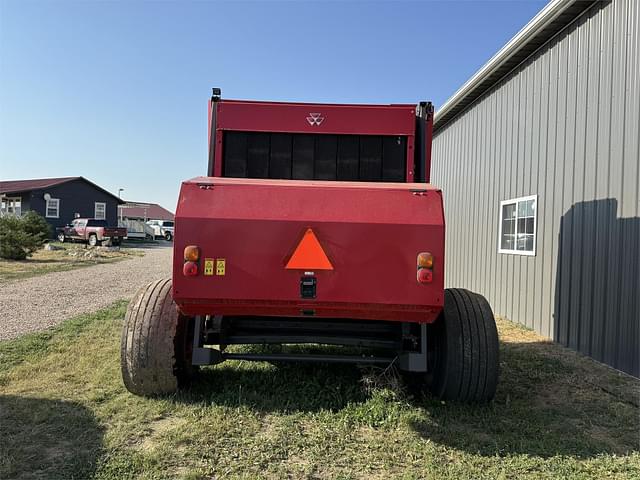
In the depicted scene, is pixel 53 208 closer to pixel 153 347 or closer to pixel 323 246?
pixel 153 347

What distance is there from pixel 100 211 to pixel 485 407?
36.5 m

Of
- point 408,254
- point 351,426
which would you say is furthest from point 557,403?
point 408,254

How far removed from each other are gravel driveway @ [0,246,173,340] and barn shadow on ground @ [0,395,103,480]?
2.87 metres

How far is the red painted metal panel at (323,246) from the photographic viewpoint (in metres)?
3.19

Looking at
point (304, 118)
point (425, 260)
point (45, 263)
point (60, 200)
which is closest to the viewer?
point (425, 260)

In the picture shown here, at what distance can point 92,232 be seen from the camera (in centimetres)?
2825

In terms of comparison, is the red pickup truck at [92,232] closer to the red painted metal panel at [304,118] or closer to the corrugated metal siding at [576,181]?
the corrugated metal siding at [576,181]

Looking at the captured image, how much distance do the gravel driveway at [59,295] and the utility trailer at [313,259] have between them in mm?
3773

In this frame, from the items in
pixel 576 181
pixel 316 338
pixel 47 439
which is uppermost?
pixel 576 181

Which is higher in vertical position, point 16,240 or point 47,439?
point 16,240

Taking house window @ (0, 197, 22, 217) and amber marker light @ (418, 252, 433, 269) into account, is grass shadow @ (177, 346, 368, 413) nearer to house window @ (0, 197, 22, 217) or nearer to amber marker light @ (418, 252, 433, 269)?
amber marker light @ (418, 252, 433, 269)

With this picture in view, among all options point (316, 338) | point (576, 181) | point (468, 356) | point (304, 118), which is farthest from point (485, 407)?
point (576, 181)

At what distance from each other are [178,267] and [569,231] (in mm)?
5462

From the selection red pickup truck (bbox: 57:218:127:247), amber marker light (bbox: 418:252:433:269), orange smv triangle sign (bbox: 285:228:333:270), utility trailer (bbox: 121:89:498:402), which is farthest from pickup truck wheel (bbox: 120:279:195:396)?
red pickup truck (bbox: 57:218:127:247)
